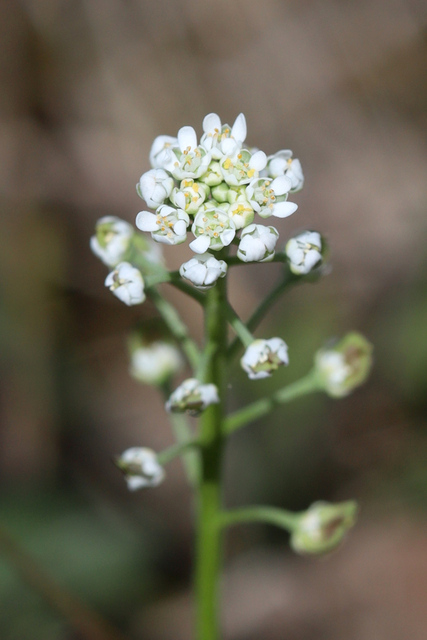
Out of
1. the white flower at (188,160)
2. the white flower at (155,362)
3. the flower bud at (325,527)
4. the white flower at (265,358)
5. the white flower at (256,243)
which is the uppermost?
the white flower at (188,160)

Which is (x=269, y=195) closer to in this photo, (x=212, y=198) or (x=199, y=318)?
(x=212, y=198)

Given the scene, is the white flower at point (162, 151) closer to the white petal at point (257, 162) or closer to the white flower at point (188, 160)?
the white flower at point (188, 160)

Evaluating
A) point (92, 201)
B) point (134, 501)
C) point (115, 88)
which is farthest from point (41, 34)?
point (134, 501)

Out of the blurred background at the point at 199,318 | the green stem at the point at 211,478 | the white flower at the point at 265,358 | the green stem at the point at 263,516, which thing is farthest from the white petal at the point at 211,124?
the blurred background at the point at 199,318

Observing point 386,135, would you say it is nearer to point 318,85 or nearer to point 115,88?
point 318,85

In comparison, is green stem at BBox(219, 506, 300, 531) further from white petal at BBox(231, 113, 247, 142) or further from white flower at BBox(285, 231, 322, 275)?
white petal at BBox(231, 113, 247, 142)

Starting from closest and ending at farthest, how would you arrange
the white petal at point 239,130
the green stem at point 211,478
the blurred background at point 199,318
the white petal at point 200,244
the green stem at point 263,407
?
1. the white petal at point 200,244
2. the white petal at point 239,130
3. the green stem at point 211,478
4. the green stem at point 263,407
5. the blurred background at point 199,318
